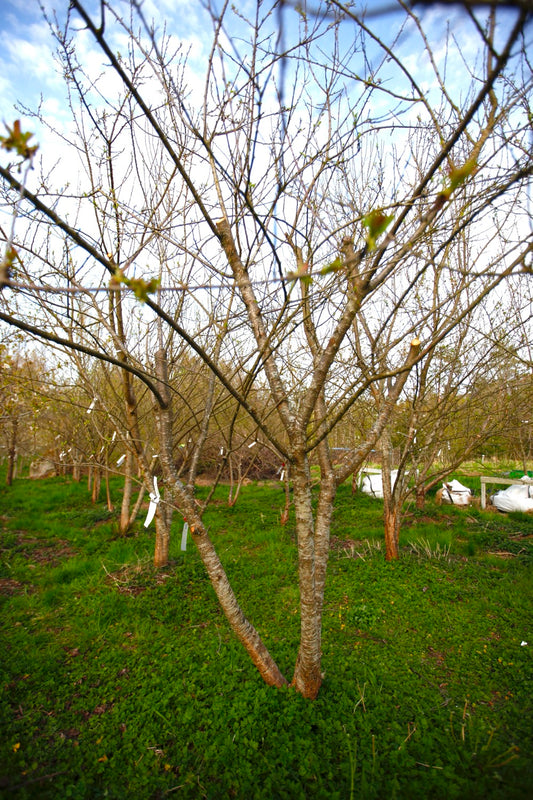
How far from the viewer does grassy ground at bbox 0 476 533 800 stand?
192 cm

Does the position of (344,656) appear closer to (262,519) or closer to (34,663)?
(34,663)

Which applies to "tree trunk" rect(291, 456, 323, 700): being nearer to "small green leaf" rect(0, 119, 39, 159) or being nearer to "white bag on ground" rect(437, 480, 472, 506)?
"small green leaf" rect(0, 119, 39, 159)

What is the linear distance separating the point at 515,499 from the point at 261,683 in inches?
299

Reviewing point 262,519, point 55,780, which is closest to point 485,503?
point 262,519

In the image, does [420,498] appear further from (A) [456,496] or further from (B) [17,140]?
(B) [17,140]

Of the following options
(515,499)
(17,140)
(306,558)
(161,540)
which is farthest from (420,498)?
(17,140)

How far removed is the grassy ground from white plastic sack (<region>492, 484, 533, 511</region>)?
3149 mm

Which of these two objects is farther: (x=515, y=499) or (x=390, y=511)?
(x=515, y=499)

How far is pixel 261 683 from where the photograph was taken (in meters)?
2.53

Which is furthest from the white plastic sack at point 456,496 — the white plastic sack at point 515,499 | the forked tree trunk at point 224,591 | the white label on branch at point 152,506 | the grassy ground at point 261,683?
the white label on branch at point 152,506

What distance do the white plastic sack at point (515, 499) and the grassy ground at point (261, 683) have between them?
3.15 m

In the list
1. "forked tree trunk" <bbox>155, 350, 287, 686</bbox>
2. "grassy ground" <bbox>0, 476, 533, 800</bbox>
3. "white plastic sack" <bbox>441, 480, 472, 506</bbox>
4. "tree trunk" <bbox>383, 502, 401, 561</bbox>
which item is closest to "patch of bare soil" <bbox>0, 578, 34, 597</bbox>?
"grassy ground" <bbox>0, 476, 533, 800</bbox>

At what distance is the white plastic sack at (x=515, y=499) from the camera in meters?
7.95

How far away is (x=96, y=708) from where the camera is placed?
2480mm
